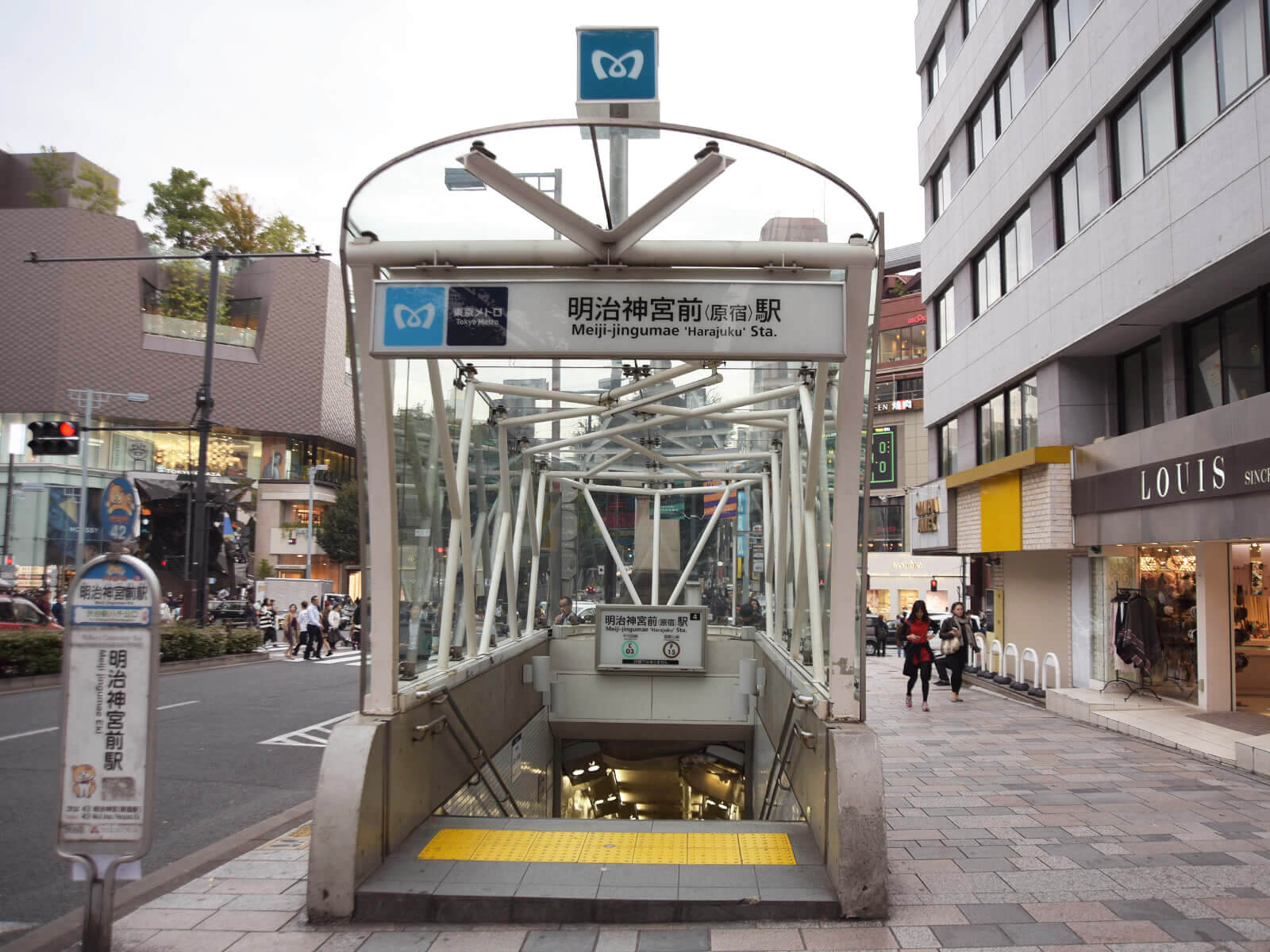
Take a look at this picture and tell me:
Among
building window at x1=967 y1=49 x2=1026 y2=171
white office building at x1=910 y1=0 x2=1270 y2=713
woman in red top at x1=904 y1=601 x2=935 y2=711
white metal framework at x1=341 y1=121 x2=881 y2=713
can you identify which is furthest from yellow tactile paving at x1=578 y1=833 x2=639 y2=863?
building window at x1=967 y1=49 x2=1026 y2=171

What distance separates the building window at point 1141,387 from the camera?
12883mm

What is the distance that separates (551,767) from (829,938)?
8235mm

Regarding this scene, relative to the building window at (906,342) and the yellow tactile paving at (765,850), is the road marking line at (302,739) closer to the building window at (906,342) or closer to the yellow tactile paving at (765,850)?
the yellow tactile paving at (765,850)

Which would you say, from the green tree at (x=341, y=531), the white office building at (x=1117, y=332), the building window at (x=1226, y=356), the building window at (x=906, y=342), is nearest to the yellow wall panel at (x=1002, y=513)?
the white office building at (x=1117, y=332)

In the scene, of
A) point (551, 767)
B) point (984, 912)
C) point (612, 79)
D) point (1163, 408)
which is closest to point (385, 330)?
point (612, 79)

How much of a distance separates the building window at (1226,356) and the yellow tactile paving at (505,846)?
9.44m

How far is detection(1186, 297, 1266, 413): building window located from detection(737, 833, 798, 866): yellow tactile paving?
8320 mm

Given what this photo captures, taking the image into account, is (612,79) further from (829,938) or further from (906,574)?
(906,574)

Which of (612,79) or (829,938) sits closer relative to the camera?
(829,938)

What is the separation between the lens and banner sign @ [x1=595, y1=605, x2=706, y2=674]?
464 inches

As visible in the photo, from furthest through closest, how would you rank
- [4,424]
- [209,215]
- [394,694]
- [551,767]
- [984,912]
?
[209,215] < [4,424] < [551,767] < [394,694] < [984,912]

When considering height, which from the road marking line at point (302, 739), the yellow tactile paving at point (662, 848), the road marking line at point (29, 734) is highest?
the yellow tactile paving at point (662, 848)

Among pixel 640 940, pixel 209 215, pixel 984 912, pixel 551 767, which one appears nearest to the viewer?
pixel 640 940

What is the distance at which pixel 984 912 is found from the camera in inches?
188
